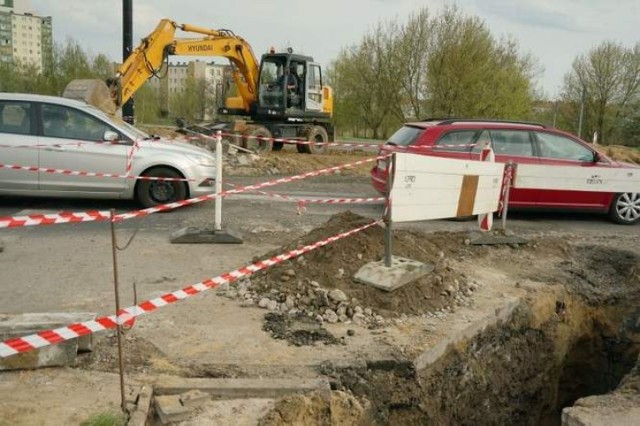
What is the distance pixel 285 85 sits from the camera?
799 inches

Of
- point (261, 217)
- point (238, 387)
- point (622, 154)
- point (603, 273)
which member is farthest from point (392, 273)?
point (622, 154)

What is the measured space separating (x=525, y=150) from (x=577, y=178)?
1.09 meters

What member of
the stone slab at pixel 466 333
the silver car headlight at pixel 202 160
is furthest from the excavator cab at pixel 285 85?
the stone slab at pixel 466 333

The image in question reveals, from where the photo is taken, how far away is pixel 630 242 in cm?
911

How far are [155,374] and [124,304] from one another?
5.00 feet

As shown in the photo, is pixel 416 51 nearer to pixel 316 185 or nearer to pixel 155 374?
pixel 316 185

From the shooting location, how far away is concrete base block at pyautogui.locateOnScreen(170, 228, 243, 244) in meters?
7.93

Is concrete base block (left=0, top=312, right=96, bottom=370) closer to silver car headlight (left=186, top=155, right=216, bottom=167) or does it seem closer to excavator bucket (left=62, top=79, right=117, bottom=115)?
silver car headlight (left=186, top=155, right=216, bottom=167)

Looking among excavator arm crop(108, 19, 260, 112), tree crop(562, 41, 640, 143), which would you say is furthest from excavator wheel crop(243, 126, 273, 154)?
tree crop(562, 41, 640, 143)

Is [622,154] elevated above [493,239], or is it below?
above

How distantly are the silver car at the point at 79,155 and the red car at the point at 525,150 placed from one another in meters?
3.80

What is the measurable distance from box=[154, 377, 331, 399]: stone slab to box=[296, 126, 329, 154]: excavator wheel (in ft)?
57.3

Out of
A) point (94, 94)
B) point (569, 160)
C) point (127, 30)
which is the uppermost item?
point (127, 30)

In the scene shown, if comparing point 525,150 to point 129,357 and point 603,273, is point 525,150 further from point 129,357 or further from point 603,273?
point 129,357
